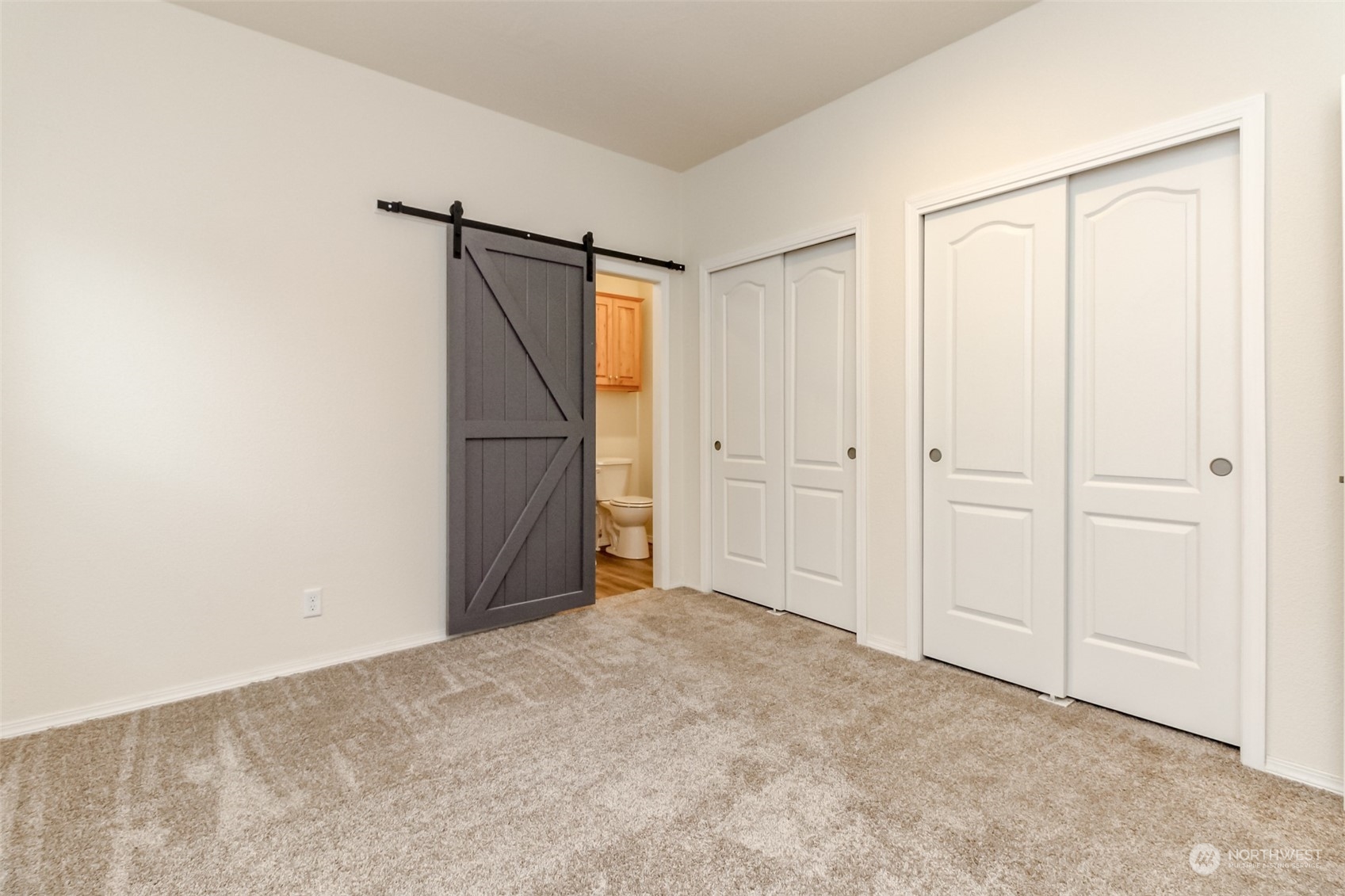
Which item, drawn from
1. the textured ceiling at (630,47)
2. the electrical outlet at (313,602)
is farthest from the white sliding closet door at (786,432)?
the electrical outlet at (313,602)

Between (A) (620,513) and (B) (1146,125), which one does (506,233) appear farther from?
(B) (1146,125)

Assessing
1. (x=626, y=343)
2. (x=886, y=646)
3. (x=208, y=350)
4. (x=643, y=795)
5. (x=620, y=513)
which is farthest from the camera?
(x=626, y=343)

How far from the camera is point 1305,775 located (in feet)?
6.21

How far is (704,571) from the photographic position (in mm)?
4023

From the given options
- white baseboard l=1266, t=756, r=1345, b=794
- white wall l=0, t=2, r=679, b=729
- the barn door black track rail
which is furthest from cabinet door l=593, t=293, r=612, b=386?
white baseboard l=1266, t=756, r=1345, b=794

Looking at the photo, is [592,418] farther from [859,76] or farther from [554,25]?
[859,76]

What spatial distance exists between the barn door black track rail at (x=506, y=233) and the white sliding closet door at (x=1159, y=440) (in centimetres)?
220

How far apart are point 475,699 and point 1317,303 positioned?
2947 mm

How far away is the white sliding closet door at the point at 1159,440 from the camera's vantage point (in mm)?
2078

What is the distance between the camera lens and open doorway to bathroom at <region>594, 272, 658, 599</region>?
5172 mm

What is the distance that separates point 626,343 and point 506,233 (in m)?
2.42

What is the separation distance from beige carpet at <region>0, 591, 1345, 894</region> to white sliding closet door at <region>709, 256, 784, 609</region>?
1.08 m

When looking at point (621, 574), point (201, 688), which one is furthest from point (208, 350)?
point (621, 574)

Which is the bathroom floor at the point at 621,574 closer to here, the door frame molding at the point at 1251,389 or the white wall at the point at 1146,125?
the white wall at the point at 1146,125
